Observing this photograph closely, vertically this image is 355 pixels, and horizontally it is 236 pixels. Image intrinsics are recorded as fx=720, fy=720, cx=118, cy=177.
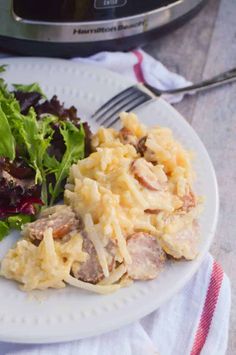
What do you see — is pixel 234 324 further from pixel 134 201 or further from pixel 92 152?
pixel 92 152

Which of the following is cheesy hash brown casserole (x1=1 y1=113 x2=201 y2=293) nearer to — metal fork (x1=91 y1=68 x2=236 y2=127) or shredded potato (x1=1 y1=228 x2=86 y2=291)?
A: shredded potato (x1=1 y1=228 x2=86 y2=291)

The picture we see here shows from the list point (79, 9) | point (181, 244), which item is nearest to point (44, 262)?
point (181, 244)

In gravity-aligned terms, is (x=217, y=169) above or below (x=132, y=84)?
below

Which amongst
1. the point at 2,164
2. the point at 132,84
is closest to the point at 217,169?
the point at 132,84

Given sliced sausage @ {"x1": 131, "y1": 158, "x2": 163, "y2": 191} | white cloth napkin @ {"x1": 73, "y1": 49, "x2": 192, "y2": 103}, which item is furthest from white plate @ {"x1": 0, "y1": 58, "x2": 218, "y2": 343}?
white cloth napkin @ {"x1": 73, "y1": 49, "x2": 192, "y2": 103}

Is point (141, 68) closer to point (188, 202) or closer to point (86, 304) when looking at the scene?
point (188, 202)

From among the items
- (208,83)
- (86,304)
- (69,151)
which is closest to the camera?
(86,304)

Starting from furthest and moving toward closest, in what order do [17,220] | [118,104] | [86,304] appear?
1. [118,104]
2. [17,220]
3. [86,304]
